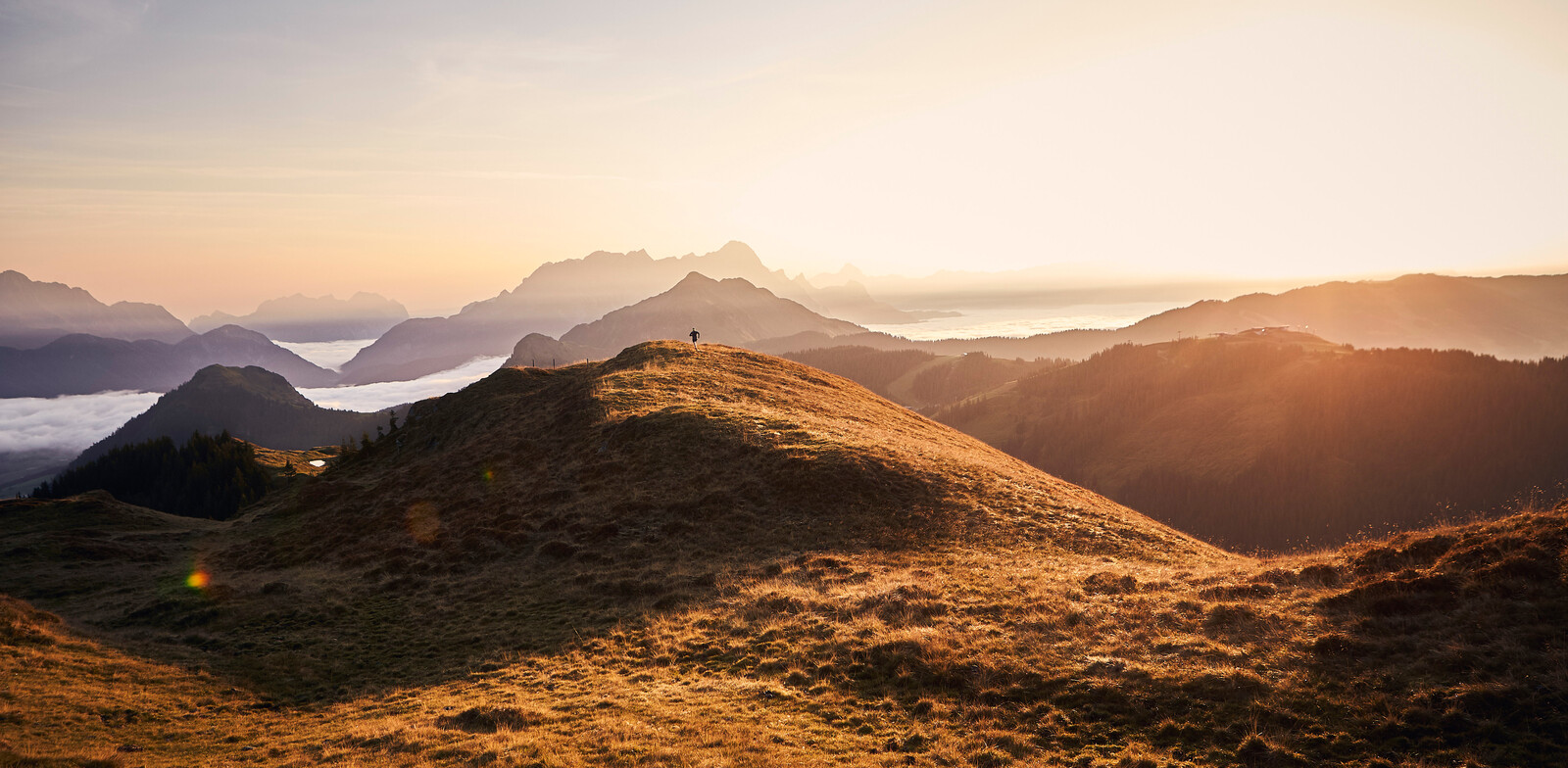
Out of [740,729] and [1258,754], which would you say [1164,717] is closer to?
[1258,754]

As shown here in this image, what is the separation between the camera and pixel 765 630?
23.1m

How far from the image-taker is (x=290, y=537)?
45.0m

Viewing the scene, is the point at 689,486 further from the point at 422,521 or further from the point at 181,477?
the point at 181,477

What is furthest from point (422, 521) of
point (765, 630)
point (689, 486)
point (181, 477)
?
point (181, 477)

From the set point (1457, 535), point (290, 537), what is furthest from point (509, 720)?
point (290, 537)

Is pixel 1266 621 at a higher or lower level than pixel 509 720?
higher

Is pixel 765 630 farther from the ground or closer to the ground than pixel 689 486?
closer to the ground

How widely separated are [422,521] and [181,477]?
594ft

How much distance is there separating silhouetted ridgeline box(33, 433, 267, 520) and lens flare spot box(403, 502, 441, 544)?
116 meters

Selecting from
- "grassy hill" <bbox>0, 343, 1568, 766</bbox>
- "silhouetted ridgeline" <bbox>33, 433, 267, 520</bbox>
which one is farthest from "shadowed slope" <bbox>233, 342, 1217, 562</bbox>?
"silhouetted ridgeline" <bbox>33, 433, 267, 520</bbox>

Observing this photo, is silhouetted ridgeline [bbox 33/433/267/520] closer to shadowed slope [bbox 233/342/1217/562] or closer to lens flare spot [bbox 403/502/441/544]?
shadowed slope [bbox 233/342/1217/562]

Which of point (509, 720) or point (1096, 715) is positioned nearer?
point (1096, 715)

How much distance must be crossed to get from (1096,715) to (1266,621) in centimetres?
716

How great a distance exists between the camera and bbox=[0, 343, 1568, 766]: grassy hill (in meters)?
14.2
